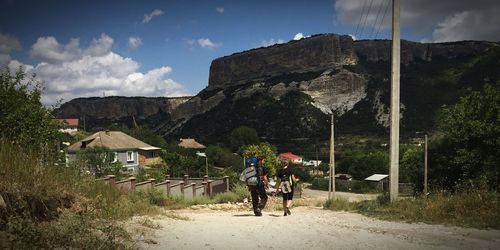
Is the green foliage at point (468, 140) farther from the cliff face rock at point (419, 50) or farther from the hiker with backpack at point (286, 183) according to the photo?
the cliff face rock at point (419, 50)

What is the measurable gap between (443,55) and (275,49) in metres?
76.6

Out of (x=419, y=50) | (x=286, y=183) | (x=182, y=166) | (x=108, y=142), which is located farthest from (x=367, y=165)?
(x=419, y=50)

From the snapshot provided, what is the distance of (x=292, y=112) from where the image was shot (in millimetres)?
131750

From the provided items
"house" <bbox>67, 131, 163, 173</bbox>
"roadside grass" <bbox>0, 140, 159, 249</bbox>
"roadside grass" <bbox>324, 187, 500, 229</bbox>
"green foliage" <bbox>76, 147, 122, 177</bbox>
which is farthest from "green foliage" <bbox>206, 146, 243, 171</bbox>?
"roadside grass" <bbox>0, 140, 159, 249</bbox>

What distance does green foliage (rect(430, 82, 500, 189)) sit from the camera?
19375 millimetres

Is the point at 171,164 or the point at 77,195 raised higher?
the point at 77,195

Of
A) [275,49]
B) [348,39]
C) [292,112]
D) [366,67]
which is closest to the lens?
[292,112]

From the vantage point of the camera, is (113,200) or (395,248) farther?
(113,200)

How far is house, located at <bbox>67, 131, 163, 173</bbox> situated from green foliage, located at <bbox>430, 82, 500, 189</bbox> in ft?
130

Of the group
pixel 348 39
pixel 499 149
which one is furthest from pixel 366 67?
pixel 499 149

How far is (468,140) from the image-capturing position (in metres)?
20.8

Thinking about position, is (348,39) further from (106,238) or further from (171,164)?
(106,238)

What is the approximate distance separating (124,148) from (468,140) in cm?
4687

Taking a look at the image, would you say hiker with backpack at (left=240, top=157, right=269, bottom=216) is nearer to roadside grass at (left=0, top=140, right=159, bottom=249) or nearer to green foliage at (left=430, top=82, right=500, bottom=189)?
roadside grass at (left=0, top=140, right=159, bottom=249)
